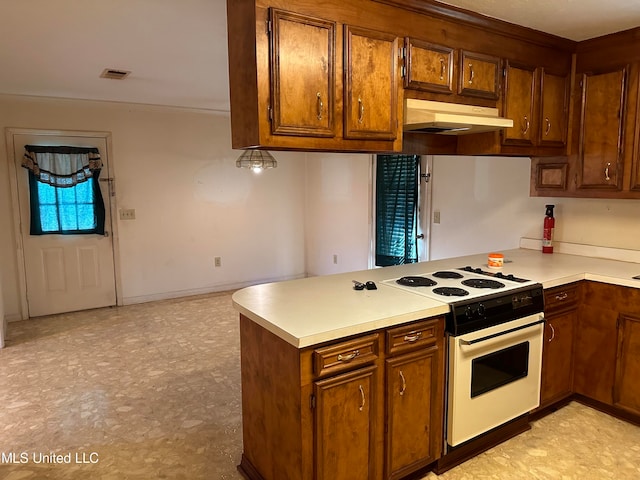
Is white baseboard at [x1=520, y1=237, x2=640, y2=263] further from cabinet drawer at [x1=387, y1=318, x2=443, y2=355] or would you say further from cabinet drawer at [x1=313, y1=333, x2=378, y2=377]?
cabinet drawer at [x1=313, y1=333, x2=378, y2=377]

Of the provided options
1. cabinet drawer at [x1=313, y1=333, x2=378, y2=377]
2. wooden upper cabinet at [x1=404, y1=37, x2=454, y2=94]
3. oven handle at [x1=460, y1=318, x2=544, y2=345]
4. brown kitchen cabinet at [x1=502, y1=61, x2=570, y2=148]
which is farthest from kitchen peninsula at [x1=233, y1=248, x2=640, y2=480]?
wooden upper cabinet at [x1=404, y1=37, x2=454, y2=94]

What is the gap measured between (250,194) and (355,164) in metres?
1.56

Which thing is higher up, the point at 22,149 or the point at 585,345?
the point at 22,149

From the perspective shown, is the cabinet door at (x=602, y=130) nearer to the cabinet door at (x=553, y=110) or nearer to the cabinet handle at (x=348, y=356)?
the cabinet door at (x=553, y=110)

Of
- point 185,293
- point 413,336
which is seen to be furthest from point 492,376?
point 185,293

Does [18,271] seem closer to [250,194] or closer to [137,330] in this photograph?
[137,330]

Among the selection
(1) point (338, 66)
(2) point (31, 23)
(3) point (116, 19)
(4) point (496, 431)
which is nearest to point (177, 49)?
(3) point (116, 19)

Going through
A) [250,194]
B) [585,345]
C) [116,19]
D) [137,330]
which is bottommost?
[137,330]

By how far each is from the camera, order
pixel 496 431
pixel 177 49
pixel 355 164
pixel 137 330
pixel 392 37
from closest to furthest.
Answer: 1. pixel 392 37
2. pixel 496 431
3. pixel 177 49
4. pixel 137 330
5. pixel 355 164

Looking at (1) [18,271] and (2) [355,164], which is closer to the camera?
(1) [18,271]

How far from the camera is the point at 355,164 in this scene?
568cm

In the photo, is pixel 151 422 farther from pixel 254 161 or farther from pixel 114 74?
pixel 254 161

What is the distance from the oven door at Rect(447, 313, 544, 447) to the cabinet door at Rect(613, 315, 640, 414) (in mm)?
576

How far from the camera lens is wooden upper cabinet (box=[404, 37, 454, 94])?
2.42m
